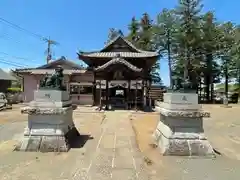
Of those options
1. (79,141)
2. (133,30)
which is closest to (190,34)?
(133,30)

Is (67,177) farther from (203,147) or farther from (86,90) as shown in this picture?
(86,90)

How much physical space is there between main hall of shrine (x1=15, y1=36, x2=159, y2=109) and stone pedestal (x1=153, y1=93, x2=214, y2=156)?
11870 millimetres

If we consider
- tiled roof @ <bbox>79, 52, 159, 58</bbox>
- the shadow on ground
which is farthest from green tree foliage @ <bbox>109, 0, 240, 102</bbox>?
the shadow on ground

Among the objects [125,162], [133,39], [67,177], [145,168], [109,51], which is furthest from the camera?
[133,39]

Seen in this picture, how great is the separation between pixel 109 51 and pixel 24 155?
19467 mm

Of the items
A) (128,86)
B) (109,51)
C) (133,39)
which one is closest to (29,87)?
(109,51)

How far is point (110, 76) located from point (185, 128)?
50.0ft

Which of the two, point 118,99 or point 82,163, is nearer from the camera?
point 82,163

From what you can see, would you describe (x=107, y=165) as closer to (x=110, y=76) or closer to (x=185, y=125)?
(x=185, y=125)

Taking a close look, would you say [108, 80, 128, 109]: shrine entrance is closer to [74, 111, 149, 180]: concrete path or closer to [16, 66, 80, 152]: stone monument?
[74, 111, 149, 180]: concrete path

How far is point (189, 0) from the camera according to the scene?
1470 inches

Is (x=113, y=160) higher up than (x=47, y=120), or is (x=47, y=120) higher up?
(x=47, y=120)

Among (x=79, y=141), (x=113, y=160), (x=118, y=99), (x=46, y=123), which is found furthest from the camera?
(x=118, y=99)

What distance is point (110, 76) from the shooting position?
22.0 m
